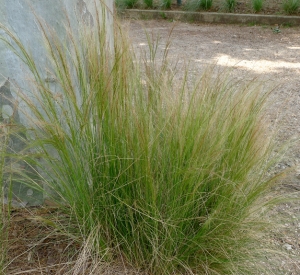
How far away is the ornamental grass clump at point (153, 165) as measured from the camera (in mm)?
1677

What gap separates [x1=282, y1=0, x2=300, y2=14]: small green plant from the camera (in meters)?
7.86

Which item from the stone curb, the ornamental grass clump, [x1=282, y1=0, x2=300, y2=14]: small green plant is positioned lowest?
the stone curb

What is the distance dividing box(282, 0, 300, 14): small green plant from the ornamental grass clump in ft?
22.2

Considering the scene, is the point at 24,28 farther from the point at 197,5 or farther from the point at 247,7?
the point at 247,7

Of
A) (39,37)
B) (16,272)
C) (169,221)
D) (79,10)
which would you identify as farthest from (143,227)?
(79,10)

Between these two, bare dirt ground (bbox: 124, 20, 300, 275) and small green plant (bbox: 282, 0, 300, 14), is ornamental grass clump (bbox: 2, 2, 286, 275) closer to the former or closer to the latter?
bare dirt ground (bbox: 124, 20, 300, 275)

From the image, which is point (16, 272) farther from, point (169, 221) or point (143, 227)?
point (169, 221)

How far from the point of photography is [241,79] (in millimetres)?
2189

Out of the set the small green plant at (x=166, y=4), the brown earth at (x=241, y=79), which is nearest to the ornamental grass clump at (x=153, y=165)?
the brown earth at (x=241, y=79)

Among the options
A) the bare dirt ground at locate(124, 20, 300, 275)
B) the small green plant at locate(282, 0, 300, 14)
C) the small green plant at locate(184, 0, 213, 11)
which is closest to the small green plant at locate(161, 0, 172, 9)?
the small green plant at locate(184, 0, 213, 11)

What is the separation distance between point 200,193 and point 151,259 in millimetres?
391

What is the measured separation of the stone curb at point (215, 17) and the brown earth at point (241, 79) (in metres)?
0.22

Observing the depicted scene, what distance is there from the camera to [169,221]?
173 cm

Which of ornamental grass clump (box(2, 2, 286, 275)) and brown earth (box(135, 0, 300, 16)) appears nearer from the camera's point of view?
ornamental grass clump (box(2, 2, 286, 275))
